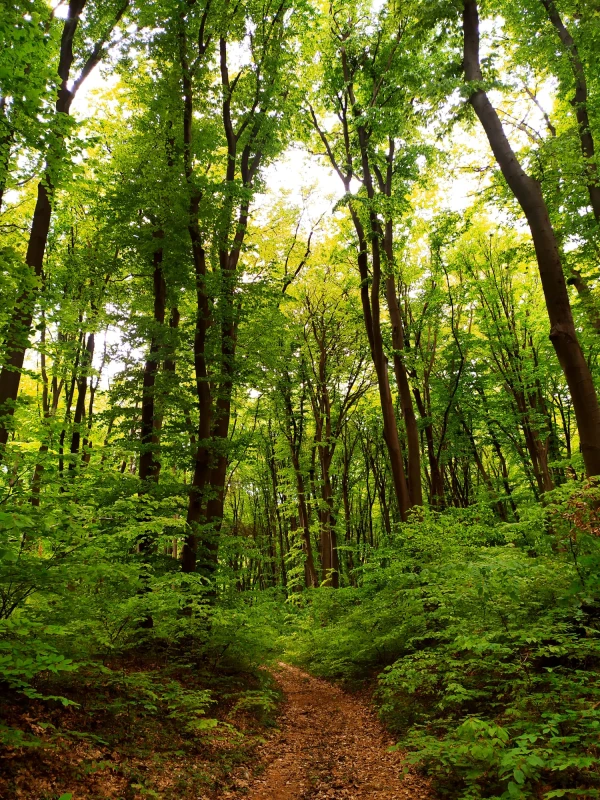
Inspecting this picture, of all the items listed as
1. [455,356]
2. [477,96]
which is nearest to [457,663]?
[477,96]

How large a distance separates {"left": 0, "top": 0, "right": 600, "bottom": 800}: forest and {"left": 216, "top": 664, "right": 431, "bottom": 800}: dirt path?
0.06 m

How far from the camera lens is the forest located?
4566 mm

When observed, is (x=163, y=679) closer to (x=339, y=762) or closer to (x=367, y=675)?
(x=339, y=762)

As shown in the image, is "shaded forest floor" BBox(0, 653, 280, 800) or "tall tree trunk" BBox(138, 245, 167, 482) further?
"tall tree trunk" BBox(138, 245, 167, 482)

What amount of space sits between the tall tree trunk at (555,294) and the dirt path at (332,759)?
458 cm

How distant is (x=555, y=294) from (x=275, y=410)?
45.4 feet

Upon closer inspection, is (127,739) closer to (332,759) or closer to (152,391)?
(332,759)

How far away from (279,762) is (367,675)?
4065 mm

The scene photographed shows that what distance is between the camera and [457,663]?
5270 millimetres

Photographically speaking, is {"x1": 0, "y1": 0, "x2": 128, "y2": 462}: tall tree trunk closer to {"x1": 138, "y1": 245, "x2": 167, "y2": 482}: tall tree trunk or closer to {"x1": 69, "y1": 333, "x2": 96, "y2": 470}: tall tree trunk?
{"x1": 138, "y1": 245, "x2": 167, "y2": 482}: tall tree trunk

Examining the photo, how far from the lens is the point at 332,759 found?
5871mm

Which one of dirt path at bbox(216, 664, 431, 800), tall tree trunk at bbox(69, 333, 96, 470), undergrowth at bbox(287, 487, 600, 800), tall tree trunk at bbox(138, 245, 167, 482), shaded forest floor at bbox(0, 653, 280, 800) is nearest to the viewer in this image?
undergrowth at bbox(287, 487, 600, 800)

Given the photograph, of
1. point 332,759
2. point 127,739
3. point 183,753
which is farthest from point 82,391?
point 332,759

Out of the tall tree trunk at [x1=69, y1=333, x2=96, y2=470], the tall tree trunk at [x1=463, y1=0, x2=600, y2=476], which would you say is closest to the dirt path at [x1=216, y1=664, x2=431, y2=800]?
the tall tree trunk at [x1=463, y1=0, x2=600, y2=476]
